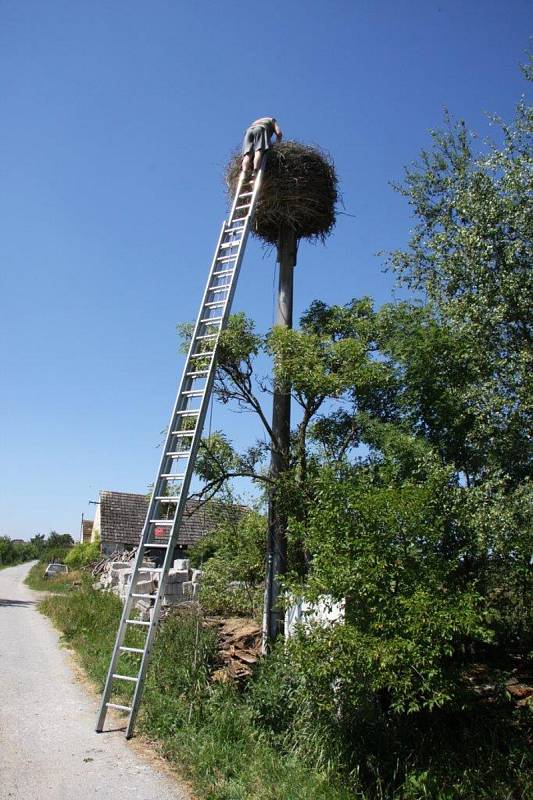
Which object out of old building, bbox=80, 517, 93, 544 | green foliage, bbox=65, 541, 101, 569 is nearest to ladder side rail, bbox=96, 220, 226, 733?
green foliage, bbox=65, 541, 101, 569

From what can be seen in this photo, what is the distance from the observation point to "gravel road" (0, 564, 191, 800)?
18.2 ft

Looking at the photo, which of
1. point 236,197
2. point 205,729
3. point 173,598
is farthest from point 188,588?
point 236,197

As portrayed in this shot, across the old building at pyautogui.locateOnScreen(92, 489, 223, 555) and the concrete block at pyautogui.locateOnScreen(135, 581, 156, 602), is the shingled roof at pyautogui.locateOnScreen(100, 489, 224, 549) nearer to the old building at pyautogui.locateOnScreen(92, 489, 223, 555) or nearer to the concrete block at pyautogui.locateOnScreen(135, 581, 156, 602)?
the old building at pyautogui.locateOnScreen(92, 489, 223, 555)

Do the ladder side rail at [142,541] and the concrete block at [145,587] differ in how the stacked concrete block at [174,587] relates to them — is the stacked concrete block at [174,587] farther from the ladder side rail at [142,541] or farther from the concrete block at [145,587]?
the ladder side rail at [142,541]

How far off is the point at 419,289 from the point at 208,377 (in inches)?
138

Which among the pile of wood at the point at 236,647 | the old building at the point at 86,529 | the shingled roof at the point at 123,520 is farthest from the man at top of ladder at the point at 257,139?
the old building at the point at 86,529

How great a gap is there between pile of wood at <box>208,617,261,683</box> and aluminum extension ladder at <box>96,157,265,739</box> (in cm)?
100

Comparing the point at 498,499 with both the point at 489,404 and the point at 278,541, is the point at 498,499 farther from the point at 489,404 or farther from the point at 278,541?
the point at 278,541

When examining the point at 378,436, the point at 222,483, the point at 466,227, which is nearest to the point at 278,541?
the point at 222,483

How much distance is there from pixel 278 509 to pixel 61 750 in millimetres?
3433

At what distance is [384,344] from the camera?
8.34 m

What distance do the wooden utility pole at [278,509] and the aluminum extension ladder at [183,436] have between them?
103 centimetres

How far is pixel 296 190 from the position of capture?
9625mm

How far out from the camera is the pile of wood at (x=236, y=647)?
780 centimetres
